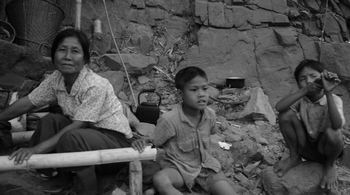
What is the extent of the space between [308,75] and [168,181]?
56.7 inches

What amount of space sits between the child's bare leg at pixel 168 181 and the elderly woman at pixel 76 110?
347mm

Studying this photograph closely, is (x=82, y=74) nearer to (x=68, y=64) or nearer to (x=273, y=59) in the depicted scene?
(x=68, y=64)

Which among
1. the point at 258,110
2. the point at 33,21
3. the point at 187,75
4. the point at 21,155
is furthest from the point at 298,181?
the point at 33,21

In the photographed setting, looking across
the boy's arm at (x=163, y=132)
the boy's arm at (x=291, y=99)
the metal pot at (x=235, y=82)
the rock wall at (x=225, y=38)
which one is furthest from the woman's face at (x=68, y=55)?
the metal pot at (x=235, y=82)

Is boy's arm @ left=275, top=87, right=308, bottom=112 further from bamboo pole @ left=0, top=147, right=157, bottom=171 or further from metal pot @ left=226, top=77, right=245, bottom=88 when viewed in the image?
metal pot @ left=226, top=77, right=245, bottom=88

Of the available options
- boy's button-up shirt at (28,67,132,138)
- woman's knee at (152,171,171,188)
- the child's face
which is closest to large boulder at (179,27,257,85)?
the child's face

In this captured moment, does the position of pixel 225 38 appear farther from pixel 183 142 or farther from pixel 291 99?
pixel 183 142

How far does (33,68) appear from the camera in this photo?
169 inches

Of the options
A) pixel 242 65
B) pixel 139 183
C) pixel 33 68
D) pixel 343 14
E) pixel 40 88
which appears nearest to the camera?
pixel 139 183

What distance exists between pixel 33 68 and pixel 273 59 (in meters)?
3.99

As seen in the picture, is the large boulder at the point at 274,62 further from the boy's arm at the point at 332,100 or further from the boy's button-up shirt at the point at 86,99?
the boy's button-up shirt at the point at 86,99

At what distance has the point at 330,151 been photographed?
9.31 feet

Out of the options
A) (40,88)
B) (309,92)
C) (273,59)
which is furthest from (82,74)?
(273,59)

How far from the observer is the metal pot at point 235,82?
5.79m
